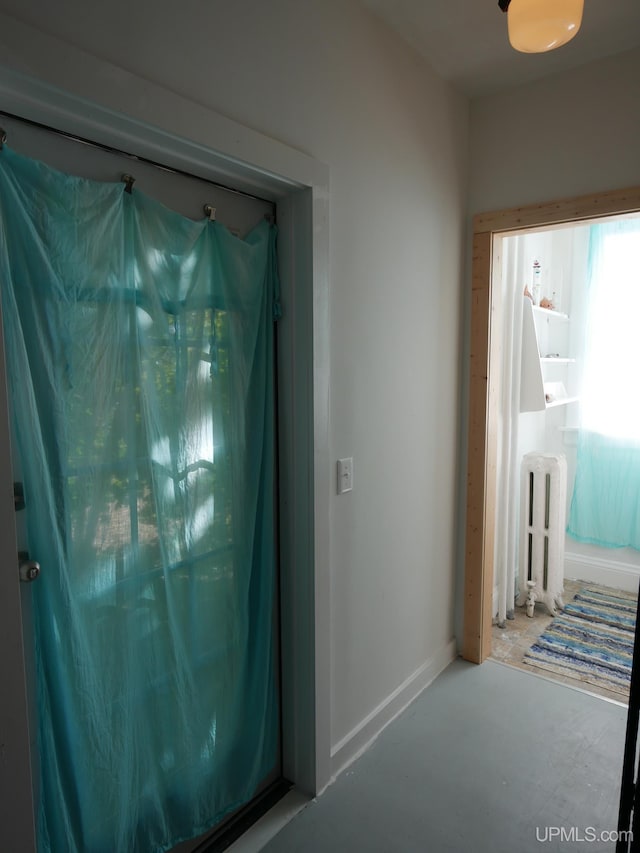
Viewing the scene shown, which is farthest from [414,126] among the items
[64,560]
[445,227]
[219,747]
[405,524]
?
[219,747]

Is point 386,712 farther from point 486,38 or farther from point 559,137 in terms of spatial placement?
point 486,38

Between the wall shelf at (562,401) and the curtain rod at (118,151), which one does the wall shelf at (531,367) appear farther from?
the curtain rod at (118,151)

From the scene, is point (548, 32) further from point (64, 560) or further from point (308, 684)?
point (308, 684)

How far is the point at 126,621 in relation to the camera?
135cm

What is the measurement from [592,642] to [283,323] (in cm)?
250

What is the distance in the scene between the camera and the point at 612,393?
349cm

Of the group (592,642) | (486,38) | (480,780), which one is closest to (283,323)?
(486,38)

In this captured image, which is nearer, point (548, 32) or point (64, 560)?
point (64, 560)

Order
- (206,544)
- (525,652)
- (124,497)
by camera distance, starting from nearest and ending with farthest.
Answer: (124,497)
(206,544)
(525,652)

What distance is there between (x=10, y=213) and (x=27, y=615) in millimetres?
851

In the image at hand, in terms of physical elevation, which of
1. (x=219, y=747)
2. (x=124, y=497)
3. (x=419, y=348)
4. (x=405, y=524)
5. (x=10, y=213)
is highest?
(x=10, y=213)

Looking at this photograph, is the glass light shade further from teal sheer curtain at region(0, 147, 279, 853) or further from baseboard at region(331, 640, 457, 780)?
baseboard at region(331, 640, 457, 780)

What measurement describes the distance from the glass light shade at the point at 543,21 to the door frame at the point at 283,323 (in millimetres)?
633

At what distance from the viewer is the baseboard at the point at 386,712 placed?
200cm
